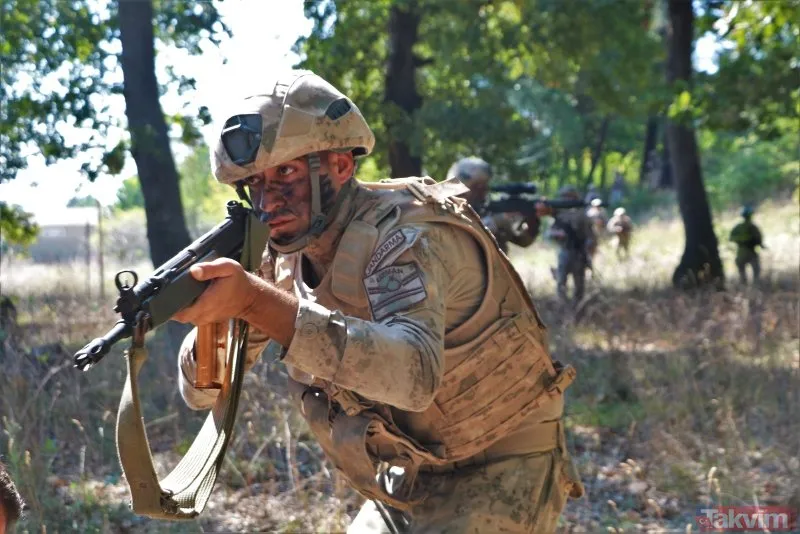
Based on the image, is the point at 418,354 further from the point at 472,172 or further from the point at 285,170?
the point at 472,172

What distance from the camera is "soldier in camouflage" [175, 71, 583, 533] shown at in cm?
254

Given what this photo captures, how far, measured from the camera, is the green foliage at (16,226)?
1031cm

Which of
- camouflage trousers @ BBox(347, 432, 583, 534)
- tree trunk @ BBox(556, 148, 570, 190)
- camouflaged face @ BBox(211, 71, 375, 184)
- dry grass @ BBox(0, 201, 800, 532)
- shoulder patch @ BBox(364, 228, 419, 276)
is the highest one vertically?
tree trunk @ BBox(556, 148, 570, 190)

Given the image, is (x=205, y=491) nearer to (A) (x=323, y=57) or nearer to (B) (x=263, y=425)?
(B) (x=263, y=425)

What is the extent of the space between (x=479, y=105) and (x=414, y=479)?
44.4 feet

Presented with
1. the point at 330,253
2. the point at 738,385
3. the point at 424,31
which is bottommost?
the point at 738,385

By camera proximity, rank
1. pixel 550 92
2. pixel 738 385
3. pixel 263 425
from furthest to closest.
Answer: pixel 550 92, pixel 738 385, pixel 263 425

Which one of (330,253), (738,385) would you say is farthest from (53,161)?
(330,253)

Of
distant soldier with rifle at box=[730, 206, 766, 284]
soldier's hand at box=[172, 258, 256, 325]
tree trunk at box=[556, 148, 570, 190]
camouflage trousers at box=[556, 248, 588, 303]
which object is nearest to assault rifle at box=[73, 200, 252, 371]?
soldier's hand at box=[172, 258, 256, 325]

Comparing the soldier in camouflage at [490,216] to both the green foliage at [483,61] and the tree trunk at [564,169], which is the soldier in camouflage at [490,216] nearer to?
the green foliage at [483,61]

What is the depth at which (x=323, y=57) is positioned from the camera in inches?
495

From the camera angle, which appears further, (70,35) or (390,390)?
(70,35)

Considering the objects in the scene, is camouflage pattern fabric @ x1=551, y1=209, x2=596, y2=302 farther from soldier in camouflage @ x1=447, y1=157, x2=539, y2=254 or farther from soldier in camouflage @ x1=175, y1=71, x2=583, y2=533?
soldier in camouflage @ x1=175, y1=71, x2=583, y2=533

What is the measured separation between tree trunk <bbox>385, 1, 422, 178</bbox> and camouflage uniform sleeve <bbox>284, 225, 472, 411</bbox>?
39.4 feet
